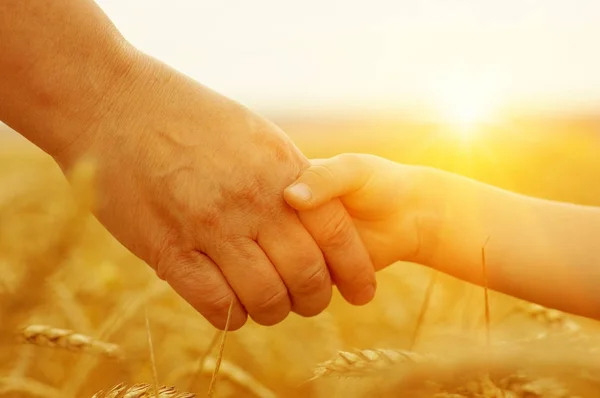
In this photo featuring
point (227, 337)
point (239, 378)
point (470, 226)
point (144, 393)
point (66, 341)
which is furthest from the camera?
point (227, 337)

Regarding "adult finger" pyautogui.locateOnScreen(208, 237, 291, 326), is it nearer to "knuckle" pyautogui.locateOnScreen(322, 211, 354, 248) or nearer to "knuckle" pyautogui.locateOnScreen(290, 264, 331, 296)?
"knuckle" pyautogui.locateOnScreen(290, 264, 331, 296)

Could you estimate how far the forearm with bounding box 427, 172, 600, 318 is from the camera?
5.43ft

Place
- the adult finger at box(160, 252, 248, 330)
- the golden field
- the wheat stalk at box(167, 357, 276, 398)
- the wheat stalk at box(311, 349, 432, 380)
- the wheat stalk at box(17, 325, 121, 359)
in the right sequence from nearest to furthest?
the golden field < the wheat stalk at box(311, 349, 432, 380) < the wheat stalk at box(17, 325, 121, 359) < the wheat stalk at box(167, 357, 276, 398) < the adult finger at box(160, 252, 248, 330)

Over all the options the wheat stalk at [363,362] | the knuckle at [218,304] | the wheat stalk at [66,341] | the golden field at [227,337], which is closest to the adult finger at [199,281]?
the knuckle at [218,304]

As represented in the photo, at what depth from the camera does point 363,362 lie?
0.77 meters

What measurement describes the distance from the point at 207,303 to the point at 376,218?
557 mm

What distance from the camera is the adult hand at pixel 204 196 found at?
1518 millimetres

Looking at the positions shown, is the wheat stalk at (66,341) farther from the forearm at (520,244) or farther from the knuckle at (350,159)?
the forearm at (520,244)

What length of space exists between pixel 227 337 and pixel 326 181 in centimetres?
61

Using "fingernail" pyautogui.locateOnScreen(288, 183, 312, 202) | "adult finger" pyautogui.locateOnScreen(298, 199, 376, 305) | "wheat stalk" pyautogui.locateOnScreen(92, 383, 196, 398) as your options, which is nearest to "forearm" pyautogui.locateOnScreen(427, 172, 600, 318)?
"adult finger" pyautogui.locateOnScreen(298, 199, 376, 305)

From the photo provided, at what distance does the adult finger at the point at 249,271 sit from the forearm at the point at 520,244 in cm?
49

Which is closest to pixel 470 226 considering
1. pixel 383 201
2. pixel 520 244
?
pixel 520 244

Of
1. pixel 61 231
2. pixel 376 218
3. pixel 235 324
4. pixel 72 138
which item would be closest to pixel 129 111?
pixel 72 138

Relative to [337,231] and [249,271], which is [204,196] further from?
[337,231]
